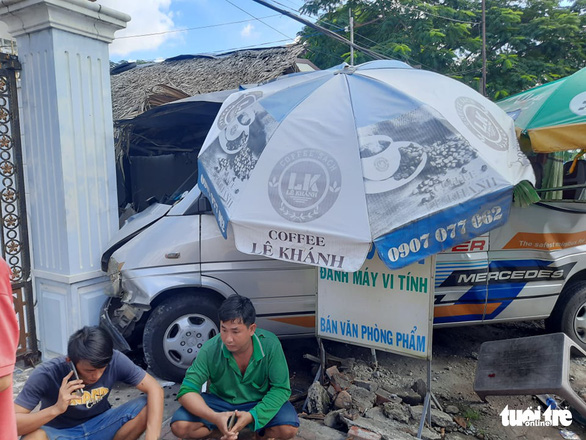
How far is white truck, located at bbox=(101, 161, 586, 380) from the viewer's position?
13.3 feet

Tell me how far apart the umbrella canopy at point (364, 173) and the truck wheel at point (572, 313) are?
88.5 inches

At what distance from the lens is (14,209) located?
4.22m

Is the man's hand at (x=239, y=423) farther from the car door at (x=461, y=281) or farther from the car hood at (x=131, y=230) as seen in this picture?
the car door at (x=461, y=281)

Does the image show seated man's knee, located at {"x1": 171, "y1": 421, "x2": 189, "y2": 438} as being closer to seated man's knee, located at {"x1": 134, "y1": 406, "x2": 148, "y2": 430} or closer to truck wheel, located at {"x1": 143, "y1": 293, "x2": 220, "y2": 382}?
seated man's knee, located at {"x1": 134, "y1": 406, "x2": 148, "y2": 430}

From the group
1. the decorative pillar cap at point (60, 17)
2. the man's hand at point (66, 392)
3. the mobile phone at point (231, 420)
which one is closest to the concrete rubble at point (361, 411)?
the mobile phone at point (231, 420)

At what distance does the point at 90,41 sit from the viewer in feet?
14.0

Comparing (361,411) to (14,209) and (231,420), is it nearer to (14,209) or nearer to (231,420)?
(231,420)

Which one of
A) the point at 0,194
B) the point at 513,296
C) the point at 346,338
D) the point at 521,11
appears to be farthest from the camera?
the point at 521,11

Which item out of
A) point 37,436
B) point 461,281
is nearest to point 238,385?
point 37,436

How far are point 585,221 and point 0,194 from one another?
568 cm

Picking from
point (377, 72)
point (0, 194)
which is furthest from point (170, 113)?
point (377, 72)

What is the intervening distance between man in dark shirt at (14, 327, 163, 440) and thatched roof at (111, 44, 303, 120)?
4843mm

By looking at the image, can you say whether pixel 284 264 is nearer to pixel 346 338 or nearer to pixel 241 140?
pixel 346 338

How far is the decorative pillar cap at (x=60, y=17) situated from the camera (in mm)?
3918
